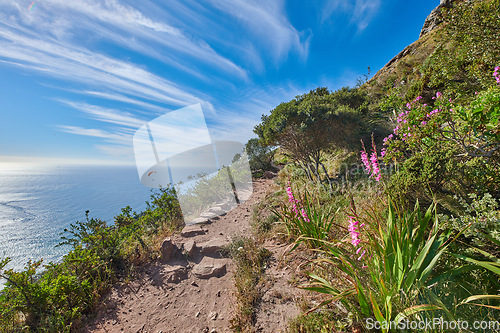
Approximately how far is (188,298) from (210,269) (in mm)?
644

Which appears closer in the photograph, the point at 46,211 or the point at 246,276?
the point at 246,276

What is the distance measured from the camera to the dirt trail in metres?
2.67

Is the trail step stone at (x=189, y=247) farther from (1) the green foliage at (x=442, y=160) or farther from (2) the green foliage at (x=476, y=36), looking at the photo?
(2) the green foliage at (x=476, y=36)

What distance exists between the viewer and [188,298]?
11.1ft

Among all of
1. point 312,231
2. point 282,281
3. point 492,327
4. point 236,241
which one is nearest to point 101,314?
point 236,241

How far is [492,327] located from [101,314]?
5124mm

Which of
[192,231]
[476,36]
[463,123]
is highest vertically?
[476,36]

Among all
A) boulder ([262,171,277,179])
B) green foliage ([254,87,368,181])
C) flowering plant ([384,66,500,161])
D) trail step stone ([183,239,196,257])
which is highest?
green foliage ([254,87,368,181])

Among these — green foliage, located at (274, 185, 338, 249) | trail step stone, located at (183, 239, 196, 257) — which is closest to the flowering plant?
green foliage, located at (274, 185, 338, 249)

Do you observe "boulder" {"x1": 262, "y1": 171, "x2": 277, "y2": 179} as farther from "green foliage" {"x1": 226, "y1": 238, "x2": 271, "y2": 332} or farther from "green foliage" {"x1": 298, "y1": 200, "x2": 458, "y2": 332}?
"green foliage" {"x1": 298, "y1": 200, "x2": 458, "y2": 332}

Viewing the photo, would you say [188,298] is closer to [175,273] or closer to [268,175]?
[175,273]

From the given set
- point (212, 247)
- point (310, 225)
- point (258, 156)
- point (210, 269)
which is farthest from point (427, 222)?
point (258, 156)

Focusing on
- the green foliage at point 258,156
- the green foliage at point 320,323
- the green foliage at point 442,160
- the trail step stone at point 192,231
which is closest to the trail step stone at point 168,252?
the trail step stone at point 192,231

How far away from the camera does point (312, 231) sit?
3.41 m
